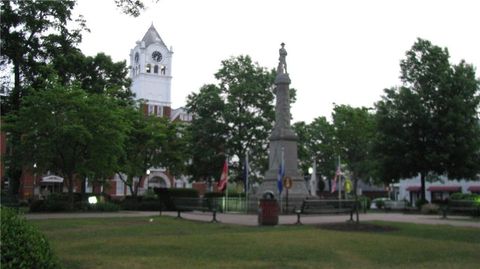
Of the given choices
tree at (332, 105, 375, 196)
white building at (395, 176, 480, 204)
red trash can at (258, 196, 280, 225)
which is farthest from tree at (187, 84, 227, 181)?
red trash can at (258, 196, 280, 225)

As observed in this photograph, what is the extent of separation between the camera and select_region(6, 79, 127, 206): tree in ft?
99.0

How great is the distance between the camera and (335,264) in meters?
10.0

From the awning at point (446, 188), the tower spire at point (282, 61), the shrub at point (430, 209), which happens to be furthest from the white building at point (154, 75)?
the shrub at point (430, 209)

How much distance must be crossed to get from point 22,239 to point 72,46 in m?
28.0

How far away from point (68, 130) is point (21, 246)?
25.1m

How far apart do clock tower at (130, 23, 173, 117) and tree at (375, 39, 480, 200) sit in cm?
5125

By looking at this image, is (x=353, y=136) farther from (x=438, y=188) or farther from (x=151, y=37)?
(x=151, y=37)

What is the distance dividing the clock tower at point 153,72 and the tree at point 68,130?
172ft

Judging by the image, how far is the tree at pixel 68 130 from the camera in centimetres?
3019

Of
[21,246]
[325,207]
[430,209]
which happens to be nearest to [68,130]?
[325,207]

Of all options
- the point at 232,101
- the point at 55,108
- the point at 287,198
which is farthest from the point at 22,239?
the point at 232,101

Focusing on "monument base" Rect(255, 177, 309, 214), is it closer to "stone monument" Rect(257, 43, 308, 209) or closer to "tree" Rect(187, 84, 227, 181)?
"stone monument" Rect(257, 43, 308, 209)

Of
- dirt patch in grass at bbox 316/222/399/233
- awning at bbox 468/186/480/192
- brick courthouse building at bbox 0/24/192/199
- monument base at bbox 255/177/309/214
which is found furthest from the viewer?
brick courthouse building at bbox 0/24/192/199

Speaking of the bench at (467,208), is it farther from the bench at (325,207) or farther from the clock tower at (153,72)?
the clock tower at (153,72)
